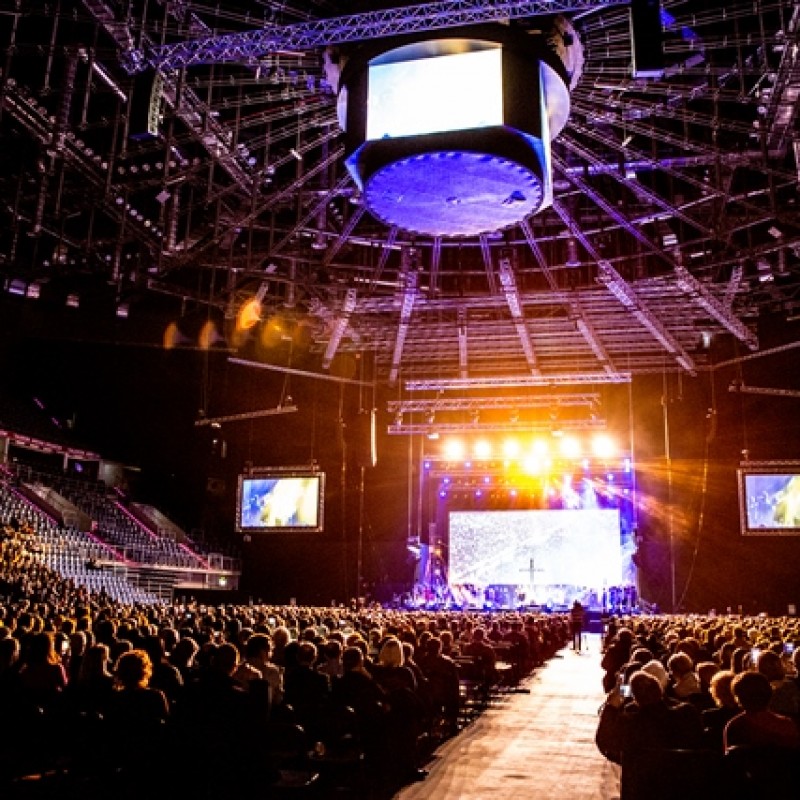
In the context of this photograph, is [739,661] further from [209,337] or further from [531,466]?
[531,466]

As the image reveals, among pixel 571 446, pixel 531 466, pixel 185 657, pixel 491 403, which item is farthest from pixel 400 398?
pixel 185 657

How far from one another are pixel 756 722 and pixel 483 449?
26.2 m

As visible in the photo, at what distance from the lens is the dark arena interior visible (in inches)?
245

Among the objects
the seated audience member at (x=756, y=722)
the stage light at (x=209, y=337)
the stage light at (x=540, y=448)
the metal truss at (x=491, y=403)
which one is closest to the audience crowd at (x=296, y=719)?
the seated audience member at (x=756, y=722)

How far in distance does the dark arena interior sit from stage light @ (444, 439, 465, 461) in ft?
0.53

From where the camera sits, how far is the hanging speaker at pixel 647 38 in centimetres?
855

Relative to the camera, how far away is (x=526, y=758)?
845cm

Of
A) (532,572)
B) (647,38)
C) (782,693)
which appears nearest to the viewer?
(782,693)

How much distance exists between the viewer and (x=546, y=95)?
35.5ft

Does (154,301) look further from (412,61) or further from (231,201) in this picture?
(412,61)

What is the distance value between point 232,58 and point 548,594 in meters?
24.4

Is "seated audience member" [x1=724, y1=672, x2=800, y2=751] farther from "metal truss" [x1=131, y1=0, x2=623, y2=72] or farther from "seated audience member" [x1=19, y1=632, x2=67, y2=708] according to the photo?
"metal truss" [x1=131, y1=0, x2=623, y2=72]

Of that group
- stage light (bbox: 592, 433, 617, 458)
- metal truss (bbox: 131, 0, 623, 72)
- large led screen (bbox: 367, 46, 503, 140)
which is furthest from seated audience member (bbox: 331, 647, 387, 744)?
stage light (bbox: 592, 433, 617, 458)

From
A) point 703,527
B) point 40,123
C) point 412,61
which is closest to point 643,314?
point 703,527
